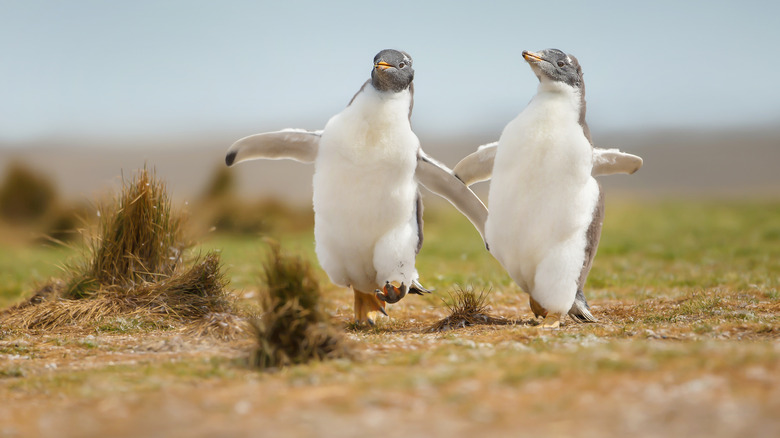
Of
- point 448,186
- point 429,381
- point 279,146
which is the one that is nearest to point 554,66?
point 448,186

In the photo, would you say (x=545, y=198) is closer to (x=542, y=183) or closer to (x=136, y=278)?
(x=542, y=183)

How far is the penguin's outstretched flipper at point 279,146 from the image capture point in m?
8.00

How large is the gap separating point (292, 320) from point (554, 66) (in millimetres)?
3780

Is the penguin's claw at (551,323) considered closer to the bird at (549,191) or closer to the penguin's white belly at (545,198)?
the bird at (549,191)

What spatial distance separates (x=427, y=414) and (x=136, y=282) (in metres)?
5.48

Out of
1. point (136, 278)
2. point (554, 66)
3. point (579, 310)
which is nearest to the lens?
point (554, 66)

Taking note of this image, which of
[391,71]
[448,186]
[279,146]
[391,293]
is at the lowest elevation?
[391,293]

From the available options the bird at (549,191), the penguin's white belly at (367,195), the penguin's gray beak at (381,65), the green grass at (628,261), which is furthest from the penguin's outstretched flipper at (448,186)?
the green grass at (628,261)

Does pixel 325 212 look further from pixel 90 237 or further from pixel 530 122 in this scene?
pixel 90 237

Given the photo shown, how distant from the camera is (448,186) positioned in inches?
328

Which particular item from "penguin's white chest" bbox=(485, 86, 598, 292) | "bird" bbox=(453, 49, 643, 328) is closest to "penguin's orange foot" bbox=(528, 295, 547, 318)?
"bird" bbox=(453, 49, 643, 328)

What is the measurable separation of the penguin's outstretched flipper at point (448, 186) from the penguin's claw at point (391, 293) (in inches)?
48.7

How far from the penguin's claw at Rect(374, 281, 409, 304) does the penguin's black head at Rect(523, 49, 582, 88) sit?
256cm

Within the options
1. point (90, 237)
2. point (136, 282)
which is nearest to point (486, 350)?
point (136, 282)
